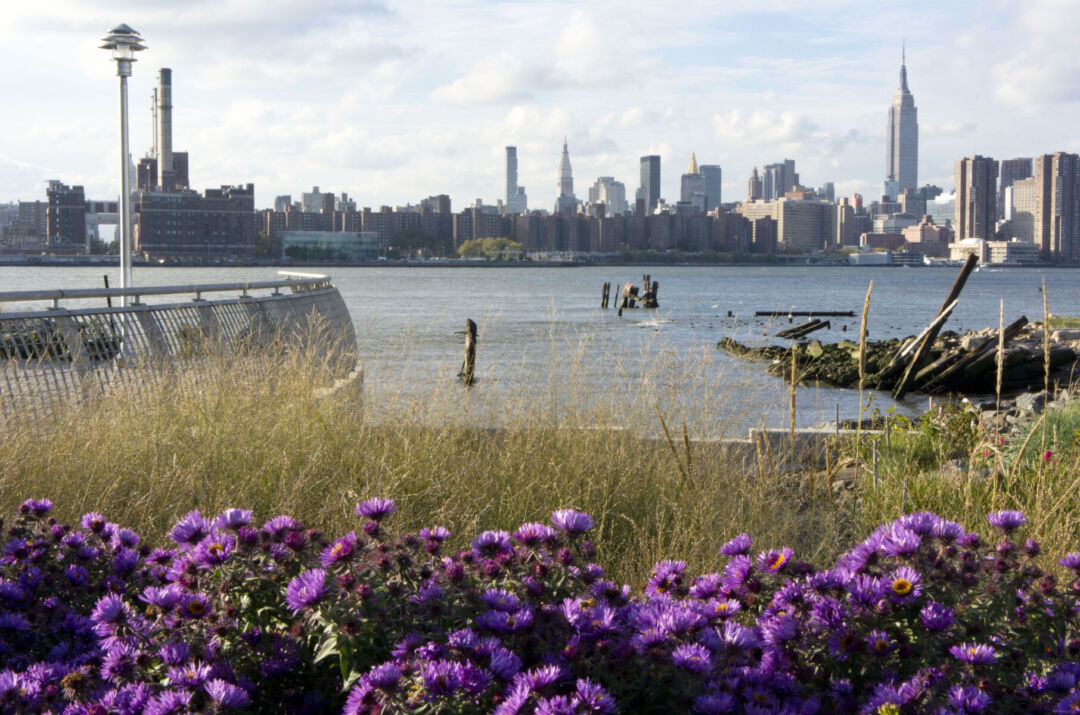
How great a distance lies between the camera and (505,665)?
1.97 m

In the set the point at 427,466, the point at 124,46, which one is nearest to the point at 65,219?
the point at 124,46

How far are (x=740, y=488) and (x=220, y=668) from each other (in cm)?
404

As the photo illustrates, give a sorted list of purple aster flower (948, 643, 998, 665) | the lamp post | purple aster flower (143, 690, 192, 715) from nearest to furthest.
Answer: purple aster flower (143, 690, 192, 715) → purple aster flower (948, 643, 998, 665) → the lamp post

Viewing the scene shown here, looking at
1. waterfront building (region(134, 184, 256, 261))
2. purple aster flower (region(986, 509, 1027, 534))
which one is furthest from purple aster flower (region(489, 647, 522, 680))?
waterfront building (region(134, 184, 256, 261))

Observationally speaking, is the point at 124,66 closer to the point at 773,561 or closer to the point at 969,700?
the point at 773,561

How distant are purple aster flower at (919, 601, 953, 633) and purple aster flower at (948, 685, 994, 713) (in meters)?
0.20

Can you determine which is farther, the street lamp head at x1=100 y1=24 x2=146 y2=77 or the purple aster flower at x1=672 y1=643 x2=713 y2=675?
the street lamp head at x1=100 y1=24 x2=146 y2=77

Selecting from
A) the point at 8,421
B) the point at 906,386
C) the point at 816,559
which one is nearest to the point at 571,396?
the point at 816,559

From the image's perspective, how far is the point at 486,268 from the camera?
19050cm

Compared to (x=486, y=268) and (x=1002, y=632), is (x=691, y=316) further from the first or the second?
(x=486, y=268)

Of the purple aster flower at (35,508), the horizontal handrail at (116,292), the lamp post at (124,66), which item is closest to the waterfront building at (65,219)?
the lamp post at (124,66)

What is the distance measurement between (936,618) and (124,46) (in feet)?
55.1

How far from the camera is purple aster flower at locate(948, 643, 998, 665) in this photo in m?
2.09

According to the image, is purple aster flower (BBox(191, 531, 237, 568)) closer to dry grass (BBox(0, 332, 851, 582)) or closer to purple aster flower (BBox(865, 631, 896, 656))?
purple aster flower (BBox(865, 631, 896, 656))
